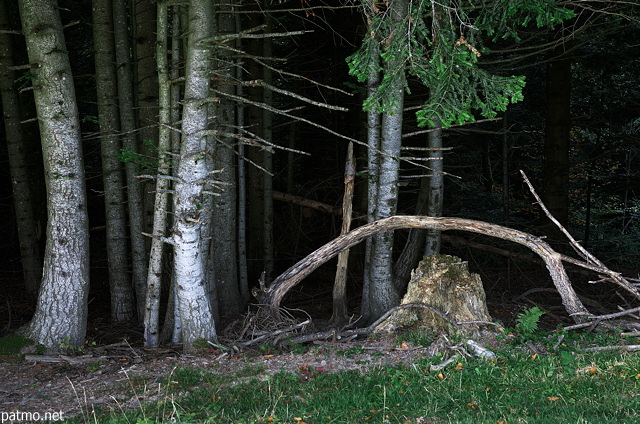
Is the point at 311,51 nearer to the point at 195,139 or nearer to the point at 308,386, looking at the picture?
the point at 195,139

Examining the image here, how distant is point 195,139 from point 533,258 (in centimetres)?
751

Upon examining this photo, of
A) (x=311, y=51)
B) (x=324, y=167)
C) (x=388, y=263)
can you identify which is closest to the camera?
(x=388, y=263)

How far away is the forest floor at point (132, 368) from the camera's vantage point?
557cm

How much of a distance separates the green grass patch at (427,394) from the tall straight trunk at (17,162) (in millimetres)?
5895

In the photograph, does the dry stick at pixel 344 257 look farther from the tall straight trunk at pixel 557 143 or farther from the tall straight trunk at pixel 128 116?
the tall straight trunk at pixel 557 143

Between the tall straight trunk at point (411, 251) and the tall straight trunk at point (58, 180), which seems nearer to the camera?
the tall straight trunk at point (58, 180)

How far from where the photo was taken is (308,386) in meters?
5.61

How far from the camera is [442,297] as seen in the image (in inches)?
289

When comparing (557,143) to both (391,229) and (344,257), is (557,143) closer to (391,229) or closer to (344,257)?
(391,229)

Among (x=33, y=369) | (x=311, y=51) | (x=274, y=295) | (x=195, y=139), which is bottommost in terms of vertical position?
(x=33, y=369)

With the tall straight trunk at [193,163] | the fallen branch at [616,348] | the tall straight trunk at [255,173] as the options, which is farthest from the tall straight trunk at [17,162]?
the fallen branch at [616,348]

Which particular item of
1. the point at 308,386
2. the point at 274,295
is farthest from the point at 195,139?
the point at 308,386
